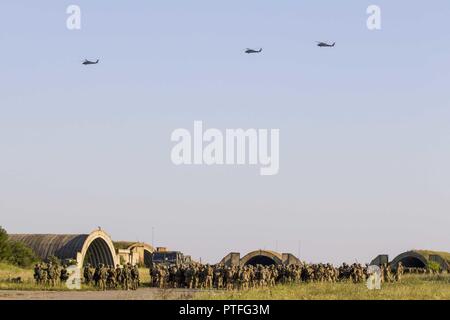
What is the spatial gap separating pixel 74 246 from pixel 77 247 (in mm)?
371

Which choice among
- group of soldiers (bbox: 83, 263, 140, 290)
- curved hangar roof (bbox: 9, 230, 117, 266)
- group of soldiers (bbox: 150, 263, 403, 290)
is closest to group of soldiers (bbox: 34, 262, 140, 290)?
group of soldiers (bbox: 83, 263, 140, 290)

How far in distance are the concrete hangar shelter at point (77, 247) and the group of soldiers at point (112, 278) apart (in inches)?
714

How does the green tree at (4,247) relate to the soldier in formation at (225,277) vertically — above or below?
above

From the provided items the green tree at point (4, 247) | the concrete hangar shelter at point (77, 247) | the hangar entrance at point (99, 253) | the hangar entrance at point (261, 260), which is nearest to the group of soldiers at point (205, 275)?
the green tree at point (4, 247)

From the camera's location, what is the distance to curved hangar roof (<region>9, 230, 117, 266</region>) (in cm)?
6425

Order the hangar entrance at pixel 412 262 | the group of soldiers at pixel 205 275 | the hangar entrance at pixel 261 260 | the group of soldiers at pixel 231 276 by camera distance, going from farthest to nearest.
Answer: the hangar entrance at pixel 412 262 < the hangar entrance at pixel 261 260 < the group of soldiers at pixel 231 276 < the group of soldiers at pixel 205 275

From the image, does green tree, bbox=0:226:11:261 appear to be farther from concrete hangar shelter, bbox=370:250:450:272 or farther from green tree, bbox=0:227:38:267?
concrete hangar shelter, bbox=370:250:450:272

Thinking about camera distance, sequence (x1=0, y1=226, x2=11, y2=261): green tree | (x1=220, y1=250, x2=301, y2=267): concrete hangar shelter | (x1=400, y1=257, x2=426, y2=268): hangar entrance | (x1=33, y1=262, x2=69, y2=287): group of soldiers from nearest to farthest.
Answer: (x1=33, y1=262, x2=69, y2=287): group of soldiers
(x1=0, y1=226, x2=11, y2=261): green tree
(x1=220, y1=250, x2=301, y2=267): concrete hangar shelter
(x1=400, y1=257, x2=426, y2=268): hangar entrance

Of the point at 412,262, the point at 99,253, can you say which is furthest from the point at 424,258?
the point at 99,253

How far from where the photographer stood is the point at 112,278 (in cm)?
4169

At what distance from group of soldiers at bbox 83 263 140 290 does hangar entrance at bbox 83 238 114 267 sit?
25959mm

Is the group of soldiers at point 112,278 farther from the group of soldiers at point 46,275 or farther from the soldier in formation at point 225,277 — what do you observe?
the soldier in formation at point 225,277

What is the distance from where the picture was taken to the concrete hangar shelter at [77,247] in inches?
2527
